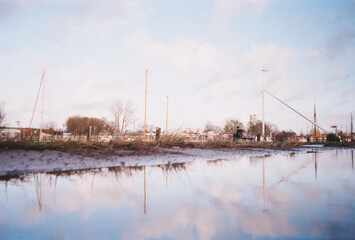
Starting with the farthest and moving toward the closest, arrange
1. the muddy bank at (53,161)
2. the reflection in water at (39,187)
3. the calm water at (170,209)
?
the muddy bank at (53,161) < the reflection in water at (39,187) < the calm water at (170,209)

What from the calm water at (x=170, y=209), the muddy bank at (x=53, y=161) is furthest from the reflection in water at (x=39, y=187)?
the muddy bank at (x=53, y=161)

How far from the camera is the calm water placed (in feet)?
5.96

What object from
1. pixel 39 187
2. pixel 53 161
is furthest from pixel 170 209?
pixel 53 161

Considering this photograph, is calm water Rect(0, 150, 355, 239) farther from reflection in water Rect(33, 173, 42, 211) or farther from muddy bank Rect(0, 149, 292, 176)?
muddy bank Rect(0, 149, 292, 176)

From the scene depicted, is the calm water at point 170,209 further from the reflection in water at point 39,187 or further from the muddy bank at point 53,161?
the muddy bank at point 53,161

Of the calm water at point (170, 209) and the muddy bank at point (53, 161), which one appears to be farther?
the muddy bank at point (53, 161)

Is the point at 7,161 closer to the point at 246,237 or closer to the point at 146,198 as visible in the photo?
the point at 146,198

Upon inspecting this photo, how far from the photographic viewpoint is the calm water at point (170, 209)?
71.5 inches

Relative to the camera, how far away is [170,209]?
2391 millimetres

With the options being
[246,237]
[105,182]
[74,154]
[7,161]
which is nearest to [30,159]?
[7,161]

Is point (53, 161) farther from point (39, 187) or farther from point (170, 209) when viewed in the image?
point (170, 209)

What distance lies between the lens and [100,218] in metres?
2.09

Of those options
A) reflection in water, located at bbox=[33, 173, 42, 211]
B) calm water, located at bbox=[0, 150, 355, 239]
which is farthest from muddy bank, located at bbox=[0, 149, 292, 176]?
calm water, located at bbox=[0, 150, 355, 239]

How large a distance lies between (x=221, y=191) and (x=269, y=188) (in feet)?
2.30
